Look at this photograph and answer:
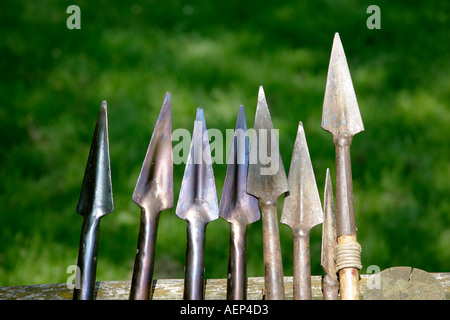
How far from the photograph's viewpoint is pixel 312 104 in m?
3.16

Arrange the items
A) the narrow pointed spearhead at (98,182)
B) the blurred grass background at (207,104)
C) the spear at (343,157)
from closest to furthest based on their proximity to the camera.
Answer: the spear at (343,157)
the narrow pointed spearhead at (98,182)
the blurred grass background at (207,104)

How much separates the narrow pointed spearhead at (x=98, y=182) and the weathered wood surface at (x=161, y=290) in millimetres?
238

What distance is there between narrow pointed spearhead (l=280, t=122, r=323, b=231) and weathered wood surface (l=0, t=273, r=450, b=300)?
197 millimetres

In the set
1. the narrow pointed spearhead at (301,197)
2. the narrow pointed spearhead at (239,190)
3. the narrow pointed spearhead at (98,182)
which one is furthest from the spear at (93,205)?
the narrow pointed spearhead at (301,197)

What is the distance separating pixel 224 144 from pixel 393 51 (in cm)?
135

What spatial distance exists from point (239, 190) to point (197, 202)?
121mm

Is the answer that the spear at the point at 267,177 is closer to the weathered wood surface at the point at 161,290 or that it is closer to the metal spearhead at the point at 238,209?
the metal spearhead at the point at 238,209

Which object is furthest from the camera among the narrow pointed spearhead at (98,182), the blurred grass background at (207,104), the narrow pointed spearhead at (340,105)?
the blurred grass background at (207,104)

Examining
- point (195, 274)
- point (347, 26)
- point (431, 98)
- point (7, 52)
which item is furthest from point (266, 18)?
point (195, 274)

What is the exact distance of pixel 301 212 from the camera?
5.02 ft

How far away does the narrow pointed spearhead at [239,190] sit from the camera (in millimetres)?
1529

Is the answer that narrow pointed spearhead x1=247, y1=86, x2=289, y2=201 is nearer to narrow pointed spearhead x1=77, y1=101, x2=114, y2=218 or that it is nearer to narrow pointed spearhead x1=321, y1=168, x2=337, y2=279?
narrow pointed spearhead x1=321, y1=168, x2=337, y2=279

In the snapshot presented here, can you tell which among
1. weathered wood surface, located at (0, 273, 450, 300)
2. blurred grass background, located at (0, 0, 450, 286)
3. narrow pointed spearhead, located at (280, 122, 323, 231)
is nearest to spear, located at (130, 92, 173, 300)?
weathered wood surface, located at (0, 273, 450, 300)

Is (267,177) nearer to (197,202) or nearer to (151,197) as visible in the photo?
(197,202)
